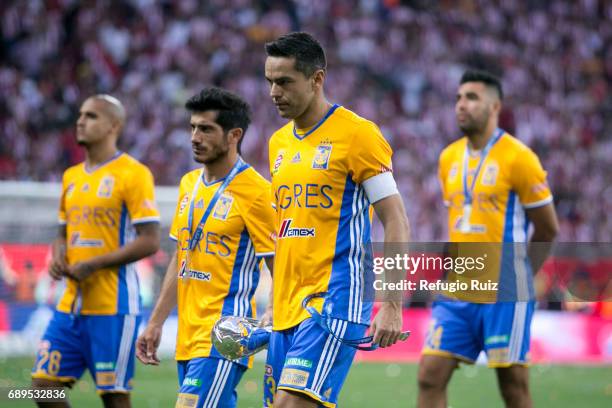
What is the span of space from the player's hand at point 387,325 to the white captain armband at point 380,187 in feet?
1.76

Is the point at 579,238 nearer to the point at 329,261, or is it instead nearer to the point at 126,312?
the point at 126,312

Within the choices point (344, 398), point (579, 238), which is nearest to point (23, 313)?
point (344, 398)

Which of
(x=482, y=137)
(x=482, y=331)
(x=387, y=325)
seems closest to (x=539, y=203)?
(x=482, y=137)

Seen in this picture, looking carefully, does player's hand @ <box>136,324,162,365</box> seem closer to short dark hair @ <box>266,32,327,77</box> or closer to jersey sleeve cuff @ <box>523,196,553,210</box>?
short dark hair @ <box>266,32,327,77</box>

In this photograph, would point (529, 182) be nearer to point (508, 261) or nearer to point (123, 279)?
point (508, 261)

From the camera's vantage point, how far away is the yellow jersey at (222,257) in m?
5.49

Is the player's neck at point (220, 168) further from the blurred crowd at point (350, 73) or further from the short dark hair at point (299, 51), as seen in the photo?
→ the blurred crowd at point (350, 73)

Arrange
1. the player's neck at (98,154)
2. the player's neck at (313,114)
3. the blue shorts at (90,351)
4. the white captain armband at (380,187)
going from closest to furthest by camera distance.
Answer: the white captain armband at (380,187), the player's neck at (313,114), the blue shorts at (90,351), the player's neck at (98,154)

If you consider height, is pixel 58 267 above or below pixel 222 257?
below

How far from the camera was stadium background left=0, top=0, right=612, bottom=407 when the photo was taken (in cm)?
1814

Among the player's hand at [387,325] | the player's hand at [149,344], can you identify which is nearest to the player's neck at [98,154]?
the player's hand at [149,344]

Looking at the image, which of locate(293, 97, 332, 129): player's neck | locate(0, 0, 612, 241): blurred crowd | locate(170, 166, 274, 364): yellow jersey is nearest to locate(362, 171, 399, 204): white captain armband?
locate(293, 97, 332, 129): player's neck

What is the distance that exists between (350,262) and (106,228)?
2704 millimetres

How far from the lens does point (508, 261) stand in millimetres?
6973
